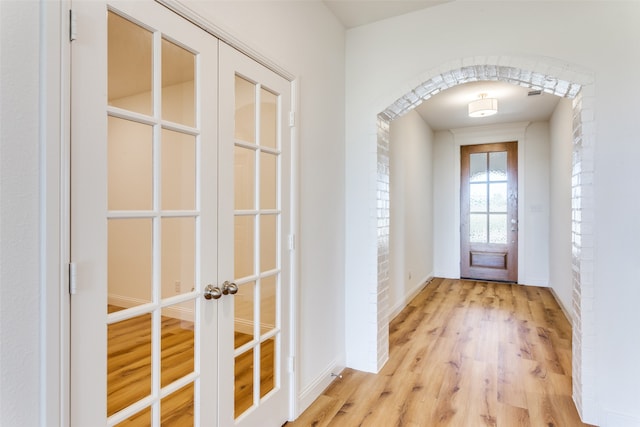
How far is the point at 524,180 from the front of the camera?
569 cm

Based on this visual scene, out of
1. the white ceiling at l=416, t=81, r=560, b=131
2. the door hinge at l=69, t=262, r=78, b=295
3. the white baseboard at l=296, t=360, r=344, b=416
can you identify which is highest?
the white ceiling at l=416, t=81, r=560, b=131

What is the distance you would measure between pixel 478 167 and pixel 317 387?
512 cm

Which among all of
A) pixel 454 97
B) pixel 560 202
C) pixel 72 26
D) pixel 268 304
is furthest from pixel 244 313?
pixel 560 202

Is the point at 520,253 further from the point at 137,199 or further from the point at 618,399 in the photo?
the point at 137,199

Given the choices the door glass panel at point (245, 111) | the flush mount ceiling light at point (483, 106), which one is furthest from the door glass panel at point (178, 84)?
the flush mount ceiling light at point (483, 106)

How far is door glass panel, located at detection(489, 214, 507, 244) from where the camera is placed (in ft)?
19.3

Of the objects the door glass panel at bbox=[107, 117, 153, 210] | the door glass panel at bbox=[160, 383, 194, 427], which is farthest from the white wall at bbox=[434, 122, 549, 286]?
the door glass panel at bbox=[107, 117, 153, 210]

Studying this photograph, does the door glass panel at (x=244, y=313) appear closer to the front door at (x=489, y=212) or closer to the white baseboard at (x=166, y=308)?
the white baseboard at (x=166, y=308)

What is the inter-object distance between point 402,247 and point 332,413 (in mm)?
2594

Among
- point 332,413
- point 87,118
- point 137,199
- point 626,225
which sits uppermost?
point 87,118

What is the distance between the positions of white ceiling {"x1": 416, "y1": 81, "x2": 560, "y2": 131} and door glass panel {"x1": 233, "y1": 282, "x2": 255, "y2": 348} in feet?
11.4

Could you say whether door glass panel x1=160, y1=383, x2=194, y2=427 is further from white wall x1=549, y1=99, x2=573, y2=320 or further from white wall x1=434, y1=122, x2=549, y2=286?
white wall x1=434, y1=122, x2=549, y2=286

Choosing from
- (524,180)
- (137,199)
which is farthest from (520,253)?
(137,199)

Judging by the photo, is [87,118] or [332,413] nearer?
[87,118]
